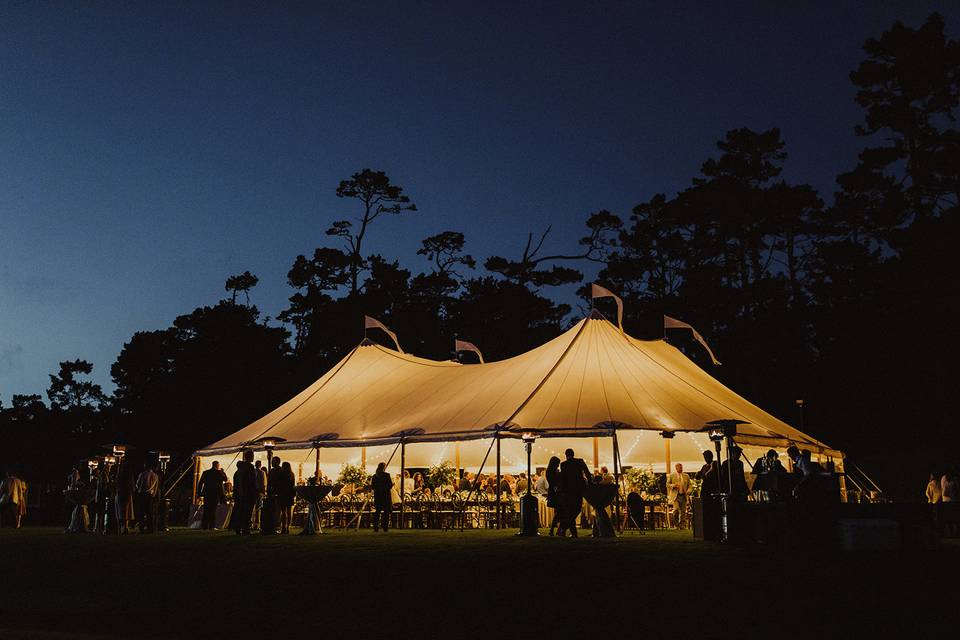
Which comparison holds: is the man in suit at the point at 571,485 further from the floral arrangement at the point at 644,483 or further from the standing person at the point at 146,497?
the standing person at the point at 146,497

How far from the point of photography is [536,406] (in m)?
18.4

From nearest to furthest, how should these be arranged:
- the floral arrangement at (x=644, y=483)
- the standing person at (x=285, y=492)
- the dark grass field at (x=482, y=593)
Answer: the dark grass field at (x=482, y=593), the standing person at (x=285, y=492), the floral arrangement at (x=644, y=483)

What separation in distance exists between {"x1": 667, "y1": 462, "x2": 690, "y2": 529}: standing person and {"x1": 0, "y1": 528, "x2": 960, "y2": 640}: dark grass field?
714 cm

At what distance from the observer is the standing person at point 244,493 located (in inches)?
609

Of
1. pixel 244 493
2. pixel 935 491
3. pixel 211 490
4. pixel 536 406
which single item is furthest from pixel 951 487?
pixel 211 490

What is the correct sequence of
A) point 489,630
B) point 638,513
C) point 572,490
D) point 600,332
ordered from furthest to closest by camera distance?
point 600,332
point 638,513
point 572,490
point 489,630

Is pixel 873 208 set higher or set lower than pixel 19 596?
higher

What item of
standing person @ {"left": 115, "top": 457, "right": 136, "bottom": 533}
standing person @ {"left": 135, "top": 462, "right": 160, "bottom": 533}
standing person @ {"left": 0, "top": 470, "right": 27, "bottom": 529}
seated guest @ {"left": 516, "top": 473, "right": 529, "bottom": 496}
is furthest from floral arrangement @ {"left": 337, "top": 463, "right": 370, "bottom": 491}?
standing person @ {"left": 0, "top": 470, "right": 27, "bottom": 529}

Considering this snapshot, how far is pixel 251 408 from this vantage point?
38062 mm

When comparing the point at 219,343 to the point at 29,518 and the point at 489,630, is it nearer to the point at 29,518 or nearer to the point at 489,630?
the point at 29,518

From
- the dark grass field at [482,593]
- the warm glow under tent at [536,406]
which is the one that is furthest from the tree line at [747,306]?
the dark grass field at [482,593]

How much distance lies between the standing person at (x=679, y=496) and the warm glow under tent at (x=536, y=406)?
1211 mm

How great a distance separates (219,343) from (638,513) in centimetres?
2631

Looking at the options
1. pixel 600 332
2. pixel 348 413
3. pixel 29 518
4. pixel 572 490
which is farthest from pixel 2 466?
pixel 572 490
